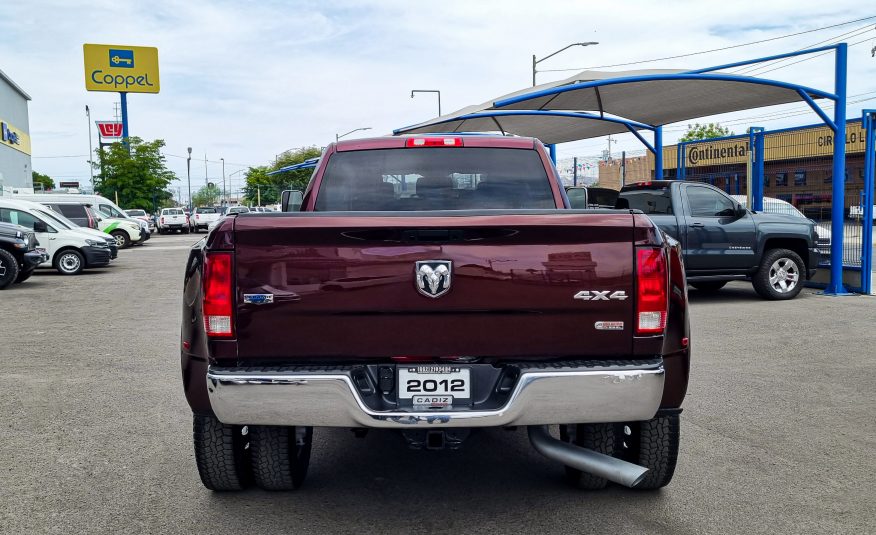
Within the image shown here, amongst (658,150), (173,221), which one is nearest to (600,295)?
(658,150)

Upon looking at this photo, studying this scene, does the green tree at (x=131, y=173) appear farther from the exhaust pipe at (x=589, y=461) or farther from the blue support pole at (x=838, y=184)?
the exhaust pipe at (x=589, y=461)

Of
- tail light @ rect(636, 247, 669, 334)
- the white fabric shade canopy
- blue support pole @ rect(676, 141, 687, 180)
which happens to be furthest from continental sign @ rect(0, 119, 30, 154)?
tail light @ rect(636, 247, 669, 334)

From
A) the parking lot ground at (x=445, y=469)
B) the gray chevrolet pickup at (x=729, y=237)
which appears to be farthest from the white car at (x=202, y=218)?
the parking lot ground at (x=445, y=469)

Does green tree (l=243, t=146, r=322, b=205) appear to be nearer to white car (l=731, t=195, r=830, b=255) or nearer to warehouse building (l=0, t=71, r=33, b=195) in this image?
warehouse building (l=0, t=71, r=33, b=195)

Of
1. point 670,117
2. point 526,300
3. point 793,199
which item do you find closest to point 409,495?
point 526,300

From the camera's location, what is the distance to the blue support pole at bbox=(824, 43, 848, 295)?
39.5ft

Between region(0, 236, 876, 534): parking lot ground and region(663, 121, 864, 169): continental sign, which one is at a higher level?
region(663, 121, 864, 169): continental sign

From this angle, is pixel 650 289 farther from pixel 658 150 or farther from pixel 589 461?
pixel 658 150

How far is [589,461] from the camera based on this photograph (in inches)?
140

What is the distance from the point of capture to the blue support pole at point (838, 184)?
12055 mm

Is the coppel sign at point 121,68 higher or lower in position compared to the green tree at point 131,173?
higher

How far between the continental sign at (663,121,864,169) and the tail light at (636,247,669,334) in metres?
11.3

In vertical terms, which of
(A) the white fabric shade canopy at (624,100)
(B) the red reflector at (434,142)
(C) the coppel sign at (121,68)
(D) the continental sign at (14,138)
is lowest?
(B) the red reflector at (434,142)

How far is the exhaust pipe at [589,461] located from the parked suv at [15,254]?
14.1 meters
